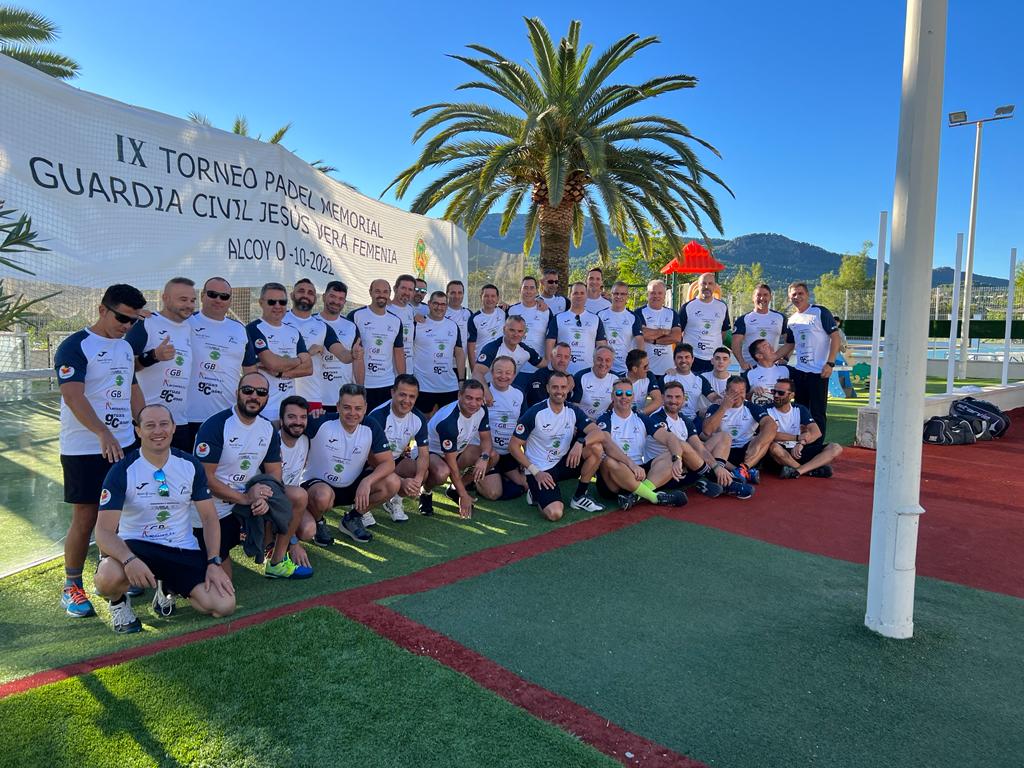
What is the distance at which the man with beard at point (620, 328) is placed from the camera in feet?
23.3

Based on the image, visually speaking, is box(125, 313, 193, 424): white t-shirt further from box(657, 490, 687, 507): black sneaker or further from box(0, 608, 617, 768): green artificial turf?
box(657, 490, 687, 507): black sneaker

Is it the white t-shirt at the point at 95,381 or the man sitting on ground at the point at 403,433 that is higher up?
the white t-shirt at the point at 95,381

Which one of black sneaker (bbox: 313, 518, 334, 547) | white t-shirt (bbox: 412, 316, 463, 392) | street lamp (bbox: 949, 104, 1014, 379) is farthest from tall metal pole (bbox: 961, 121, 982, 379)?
black sneaker (bbox: 313, 518, 334, 547)

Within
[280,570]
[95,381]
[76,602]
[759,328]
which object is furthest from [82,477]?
[759,328]

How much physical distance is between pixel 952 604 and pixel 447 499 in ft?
12.9

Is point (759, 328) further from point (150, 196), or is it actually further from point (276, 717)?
point (276, 717)

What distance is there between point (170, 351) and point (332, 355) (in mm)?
1784

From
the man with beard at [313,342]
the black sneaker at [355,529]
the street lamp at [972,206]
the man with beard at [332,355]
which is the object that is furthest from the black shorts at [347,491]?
the street lamp at [972,206]

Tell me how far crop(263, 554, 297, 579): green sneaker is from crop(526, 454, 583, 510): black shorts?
212cm

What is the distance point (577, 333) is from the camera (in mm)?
7000

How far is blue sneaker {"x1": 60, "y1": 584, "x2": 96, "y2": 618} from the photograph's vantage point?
12.1ft

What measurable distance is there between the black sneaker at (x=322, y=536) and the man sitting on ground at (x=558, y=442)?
1707mm

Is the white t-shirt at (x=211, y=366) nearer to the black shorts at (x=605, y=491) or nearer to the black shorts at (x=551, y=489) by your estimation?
the black shorts at (x=551, y=489)

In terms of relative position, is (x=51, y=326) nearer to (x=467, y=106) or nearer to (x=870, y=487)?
(x=467, y=106)
